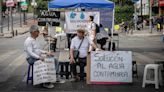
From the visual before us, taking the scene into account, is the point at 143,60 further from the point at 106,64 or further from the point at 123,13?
the point at 123,13

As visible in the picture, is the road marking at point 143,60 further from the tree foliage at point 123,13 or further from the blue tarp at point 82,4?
the tree foliage at point 123,13

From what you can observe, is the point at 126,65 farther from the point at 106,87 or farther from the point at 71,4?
the point at 71,4

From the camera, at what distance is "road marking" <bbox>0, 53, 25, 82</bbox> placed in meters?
15.8

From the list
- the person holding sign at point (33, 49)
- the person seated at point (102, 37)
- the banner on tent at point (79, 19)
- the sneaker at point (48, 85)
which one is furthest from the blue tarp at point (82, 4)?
the sneaker at point (48, 85)

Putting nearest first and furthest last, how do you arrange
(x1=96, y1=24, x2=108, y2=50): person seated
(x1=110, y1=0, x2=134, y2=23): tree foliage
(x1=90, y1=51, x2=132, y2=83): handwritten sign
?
1. (x1=90, y1=51, x2=132, y2=83): handwritten sign
2. (x1=96, y1=24, x2=108, y2=50): person seated
3. (x1=110, y1=0, x2=134, y2=23): tree foliage

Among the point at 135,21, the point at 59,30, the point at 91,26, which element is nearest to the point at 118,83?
the point at 91,26

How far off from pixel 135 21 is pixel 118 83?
36.7 m

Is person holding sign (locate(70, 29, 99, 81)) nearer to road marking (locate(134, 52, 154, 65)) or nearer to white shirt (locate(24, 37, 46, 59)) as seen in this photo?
white shirt (locate(24, 37, 46, 59))

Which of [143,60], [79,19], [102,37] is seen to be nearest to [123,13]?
[102,37]

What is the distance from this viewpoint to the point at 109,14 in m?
23.5

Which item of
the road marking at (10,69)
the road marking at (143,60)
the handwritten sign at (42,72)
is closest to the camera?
the handwritten sign at (42,72)

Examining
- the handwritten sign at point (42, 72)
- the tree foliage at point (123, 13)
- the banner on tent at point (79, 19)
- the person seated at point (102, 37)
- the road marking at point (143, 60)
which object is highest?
the tree foliage at point (123, 13)

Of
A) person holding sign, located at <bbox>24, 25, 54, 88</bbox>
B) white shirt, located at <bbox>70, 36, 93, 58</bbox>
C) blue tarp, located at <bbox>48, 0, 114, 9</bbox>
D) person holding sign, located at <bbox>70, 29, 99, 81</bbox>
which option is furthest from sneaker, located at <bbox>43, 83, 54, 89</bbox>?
blue tarp, located at <bbox>48, 0, 114, 9</bbox>

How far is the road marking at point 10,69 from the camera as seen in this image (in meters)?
15.8
